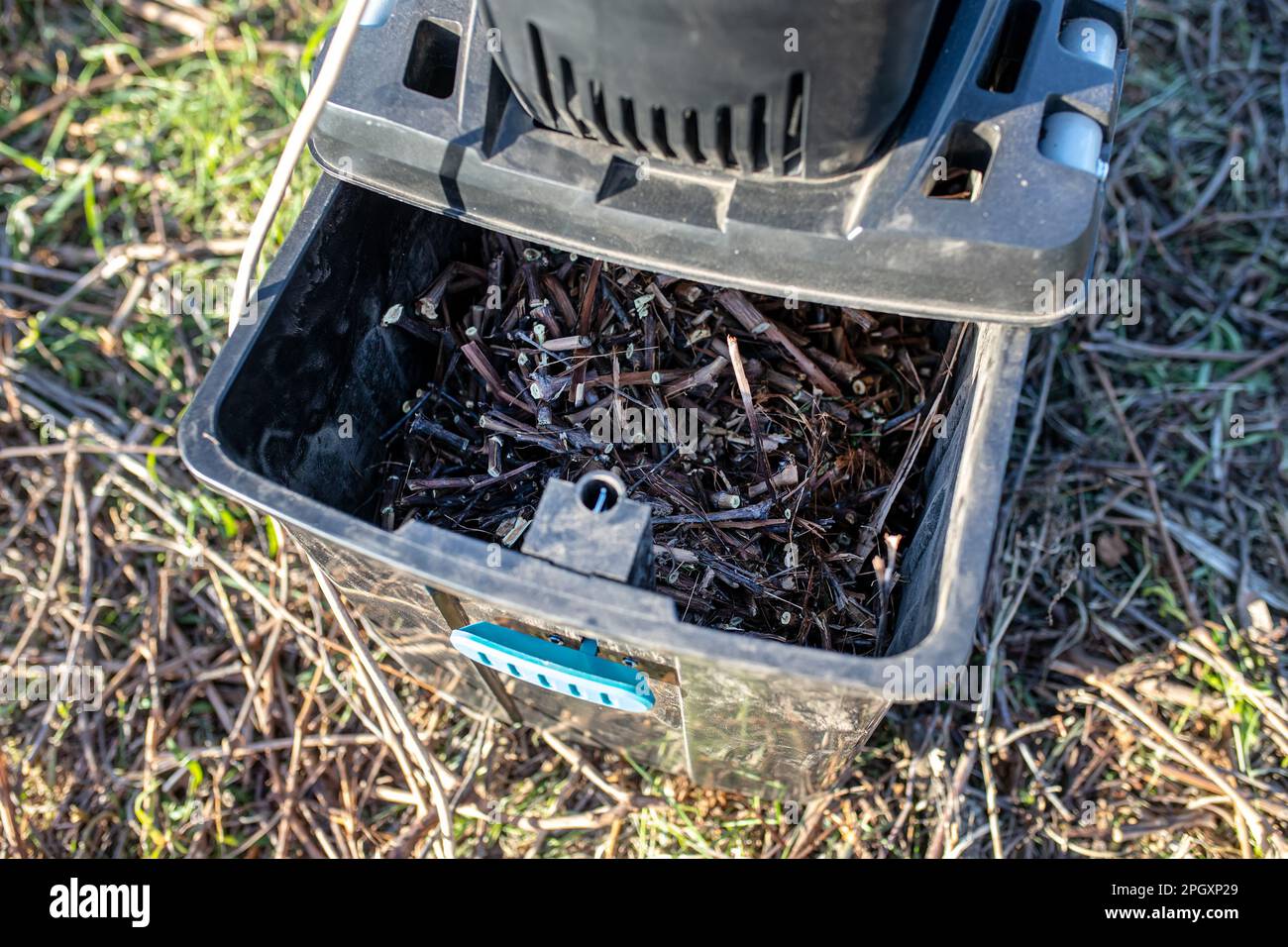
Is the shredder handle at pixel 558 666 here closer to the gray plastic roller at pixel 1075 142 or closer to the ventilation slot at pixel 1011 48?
the gray plastic roller at pixel 1075 142

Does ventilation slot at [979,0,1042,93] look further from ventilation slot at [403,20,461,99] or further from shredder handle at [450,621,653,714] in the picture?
shredder handle at [450,621,653,714]

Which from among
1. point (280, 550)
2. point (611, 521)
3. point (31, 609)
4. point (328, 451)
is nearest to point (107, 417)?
point (31, 609)

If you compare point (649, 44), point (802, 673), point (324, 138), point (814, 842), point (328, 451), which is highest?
point (649, 44)

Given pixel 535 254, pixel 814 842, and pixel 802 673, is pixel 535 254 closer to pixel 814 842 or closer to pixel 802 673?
pixel 802 673

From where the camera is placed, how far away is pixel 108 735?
1898mm

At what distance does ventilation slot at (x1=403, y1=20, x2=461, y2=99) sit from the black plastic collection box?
18 cm

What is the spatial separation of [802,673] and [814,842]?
841 millimetres

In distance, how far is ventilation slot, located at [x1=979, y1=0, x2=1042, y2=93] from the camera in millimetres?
1327

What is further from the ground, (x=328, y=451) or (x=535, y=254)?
(x=535, y=254)

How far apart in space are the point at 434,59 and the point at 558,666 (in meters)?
0.83

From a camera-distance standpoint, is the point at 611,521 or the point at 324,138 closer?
the point at 611,521

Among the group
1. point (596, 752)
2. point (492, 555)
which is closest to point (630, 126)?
point (492, 555)

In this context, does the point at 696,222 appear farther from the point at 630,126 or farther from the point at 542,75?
the point at 542,75

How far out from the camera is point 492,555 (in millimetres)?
1089
